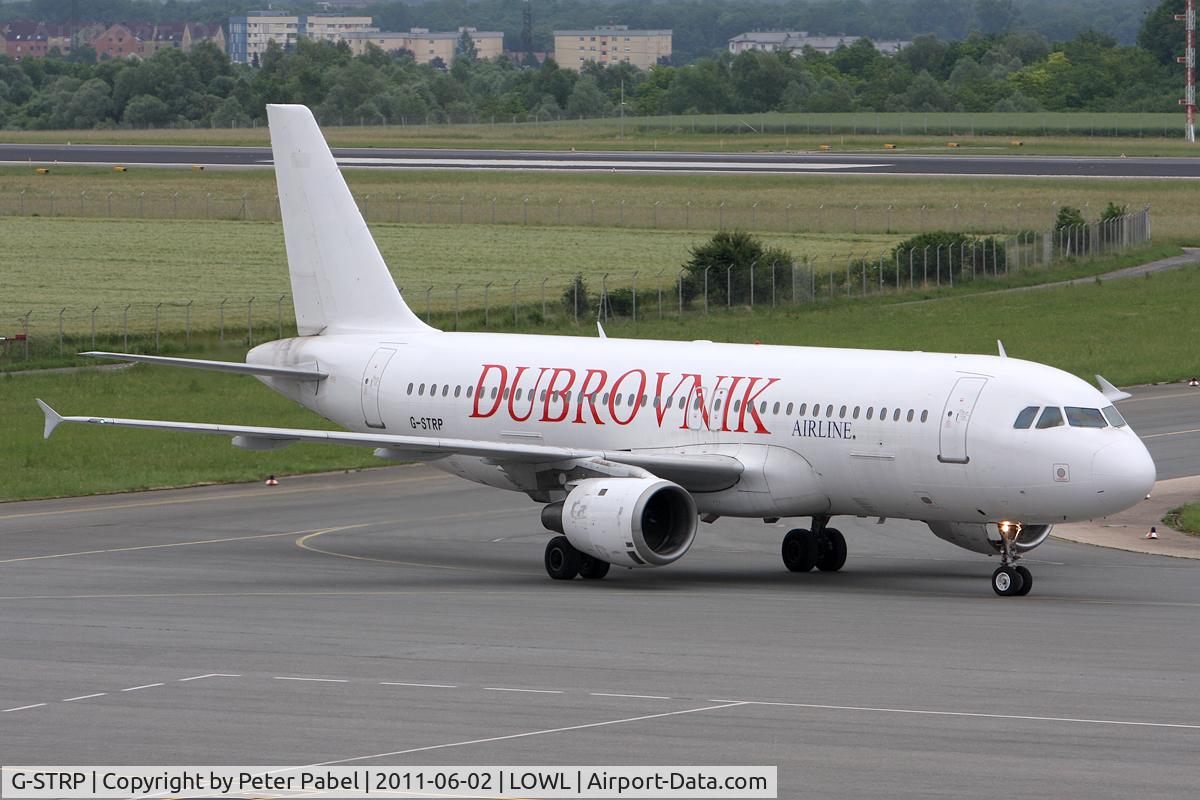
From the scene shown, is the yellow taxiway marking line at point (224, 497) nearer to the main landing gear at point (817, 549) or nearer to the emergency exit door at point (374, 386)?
the emergency exit door at point (374, 386)

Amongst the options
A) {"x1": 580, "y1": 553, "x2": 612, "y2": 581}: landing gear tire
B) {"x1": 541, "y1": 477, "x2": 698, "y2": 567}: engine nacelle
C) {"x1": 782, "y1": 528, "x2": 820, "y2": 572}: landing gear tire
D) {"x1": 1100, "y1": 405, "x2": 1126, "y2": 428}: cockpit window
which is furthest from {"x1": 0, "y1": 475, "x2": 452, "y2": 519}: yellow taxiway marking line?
{"x1": 1100, "y1": 405, "x2": 1126, "y2": 428}: cockpit window

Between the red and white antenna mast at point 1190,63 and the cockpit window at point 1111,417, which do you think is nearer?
the cockpit window at point 1111,417

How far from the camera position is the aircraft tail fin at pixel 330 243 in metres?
45.2

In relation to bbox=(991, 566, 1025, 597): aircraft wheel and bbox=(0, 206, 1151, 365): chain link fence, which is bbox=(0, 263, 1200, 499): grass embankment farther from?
bbox=(991, 566, 1025, 597): aircraft wheel

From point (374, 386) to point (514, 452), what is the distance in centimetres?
699

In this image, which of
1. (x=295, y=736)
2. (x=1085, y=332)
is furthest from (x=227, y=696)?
(x=1085, y=332)

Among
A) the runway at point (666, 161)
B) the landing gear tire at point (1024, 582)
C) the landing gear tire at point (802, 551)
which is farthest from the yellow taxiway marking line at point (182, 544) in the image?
the runway at point (666, 161)

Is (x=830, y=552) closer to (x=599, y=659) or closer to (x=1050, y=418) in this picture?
(x=1050, y=418)

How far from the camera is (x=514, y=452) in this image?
123ft

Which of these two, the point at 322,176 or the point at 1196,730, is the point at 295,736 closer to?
the point at 1196,730

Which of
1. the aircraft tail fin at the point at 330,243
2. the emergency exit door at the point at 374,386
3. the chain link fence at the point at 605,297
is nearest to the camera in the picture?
the emergency exit door at the point at 374,386

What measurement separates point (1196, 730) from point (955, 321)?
6236 centimetres

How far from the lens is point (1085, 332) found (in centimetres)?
8188

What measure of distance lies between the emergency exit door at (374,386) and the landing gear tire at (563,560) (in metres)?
7.51
